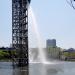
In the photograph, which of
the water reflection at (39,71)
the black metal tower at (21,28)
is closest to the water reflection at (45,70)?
the water reflection at (39,71)

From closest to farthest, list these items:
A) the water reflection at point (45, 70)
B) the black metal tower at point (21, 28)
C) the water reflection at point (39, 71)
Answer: the water reflection at point (45, 70), the water reflection at point (39, 71), the black metal tower at point (21, 28)

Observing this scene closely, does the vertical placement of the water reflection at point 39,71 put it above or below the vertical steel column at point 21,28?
below

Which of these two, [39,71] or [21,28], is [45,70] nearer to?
[39,71]

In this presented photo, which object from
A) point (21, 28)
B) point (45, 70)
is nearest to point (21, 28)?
point (21, 28)

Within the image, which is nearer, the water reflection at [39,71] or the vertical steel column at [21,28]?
the water reflection at [39,71]

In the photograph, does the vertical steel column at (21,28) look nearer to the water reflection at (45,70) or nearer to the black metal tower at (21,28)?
the black metal tower at (21,28)

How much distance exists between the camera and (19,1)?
69.8 m

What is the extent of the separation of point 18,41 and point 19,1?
876cm

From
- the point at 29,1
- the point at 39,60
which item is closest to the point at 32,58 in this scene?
the point at 39,60

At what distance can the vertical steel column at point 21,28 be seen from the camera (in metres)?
68.9

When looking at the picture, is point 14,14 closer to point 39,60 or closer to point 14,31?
point 14,31

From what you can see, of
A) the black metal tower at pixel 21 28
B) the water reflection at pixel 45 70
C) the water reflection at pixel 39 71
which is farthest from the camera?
the black metal tower at pixel 21 28

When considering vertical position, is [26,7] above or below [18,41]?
above

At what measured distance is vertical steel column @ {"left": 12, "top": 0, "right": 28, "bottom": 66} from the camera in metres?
68.9
